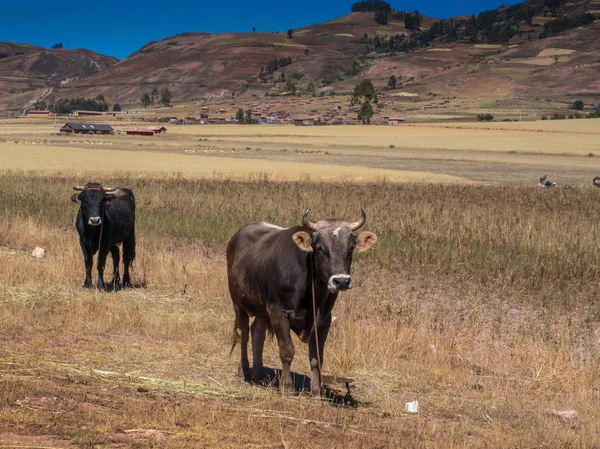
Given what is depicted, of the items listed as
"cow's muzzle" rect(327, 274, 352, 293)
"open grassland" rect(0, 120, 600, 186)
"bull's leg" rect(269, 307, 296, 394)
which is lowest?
"open grassland" rect(0, 120, 600, 186)

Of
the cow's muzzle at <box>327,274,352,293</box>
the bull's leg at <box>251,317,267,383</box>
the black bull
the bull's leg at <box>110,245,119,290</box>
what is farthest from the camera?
the bull's leg at <box>110,245,119,290</box>

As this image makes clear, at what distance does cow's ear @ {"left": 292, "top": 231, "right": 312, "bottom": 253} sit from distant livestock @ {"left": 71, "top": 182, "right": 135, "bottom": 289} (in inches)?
298

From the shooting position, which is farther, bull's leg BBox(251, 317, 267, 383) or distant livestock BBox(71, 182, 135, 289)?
distant livestock BBox(71, 182, 135, 289)

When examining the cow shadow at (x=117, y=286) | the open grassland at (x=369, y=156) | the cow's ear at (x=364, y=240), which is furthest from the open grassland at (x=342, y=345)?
the open grassland at (x=369, y=156)

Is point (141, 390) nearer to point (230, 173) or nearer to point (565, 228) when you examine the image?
point (565, 228)

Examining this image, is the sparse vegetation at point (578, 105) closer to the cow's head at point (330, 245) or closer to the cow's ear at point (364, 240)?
the cow's ear at point (364, 240)

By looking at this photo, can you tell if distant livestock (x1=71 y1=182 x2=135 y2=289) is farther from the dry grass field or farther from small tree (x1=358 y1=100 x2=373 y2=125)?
small tree (x1=358 y1=100 x2=373 y2=125)

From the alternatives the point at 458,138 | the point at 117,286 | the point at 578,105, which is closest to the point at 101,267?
the point at 117,286

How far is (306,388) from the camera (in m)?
8.95

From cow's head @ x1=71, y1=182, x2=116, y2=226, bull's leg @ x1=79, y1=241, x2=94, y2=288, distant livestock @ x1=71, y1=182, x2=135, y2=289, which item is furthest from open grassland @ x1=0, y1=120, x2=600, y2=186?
bull's leg @ x1=79, y1=241, x2=94, y2=288

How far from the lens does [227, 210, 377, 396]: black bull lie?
797 centimetres

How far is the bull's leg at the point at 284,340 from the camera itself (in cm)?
833

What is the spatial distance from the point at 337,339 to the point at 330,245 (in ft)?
11.5

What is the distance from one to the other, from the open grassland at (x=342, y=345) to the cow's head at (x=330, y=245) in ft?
4.45
